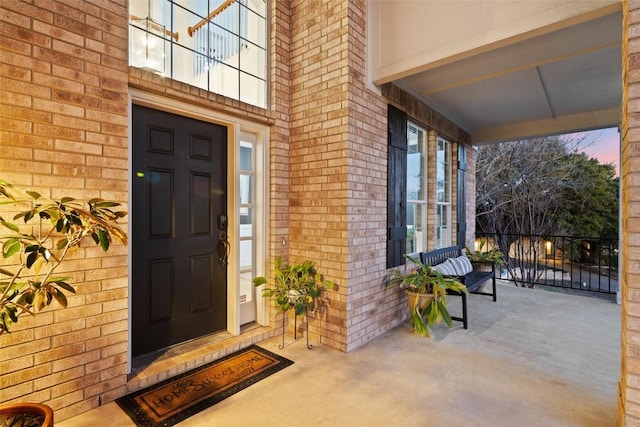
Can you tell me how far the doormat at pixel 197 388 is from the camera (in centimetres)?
187

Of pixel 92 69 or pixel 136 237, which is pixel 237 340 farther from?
pixel 92 69

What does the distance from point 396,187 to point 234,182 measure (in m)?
1.72

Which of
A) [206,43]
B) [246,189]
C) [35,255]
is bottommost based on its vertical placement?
[35,255]

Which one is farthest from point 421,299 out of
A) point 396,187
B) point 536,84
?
point 536,84

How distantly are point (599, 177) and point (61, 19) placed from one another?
12.2m

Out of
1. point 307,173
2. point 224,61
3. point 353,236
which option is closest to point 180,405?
point 353,236

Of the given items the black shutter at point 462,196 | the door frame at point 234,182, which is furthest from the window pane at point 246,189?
the black shutter at point 462,196

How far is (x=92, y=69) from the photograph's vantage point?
1.90 metres

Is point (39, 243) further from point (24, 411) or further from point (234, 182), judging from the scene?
point (234, 182)

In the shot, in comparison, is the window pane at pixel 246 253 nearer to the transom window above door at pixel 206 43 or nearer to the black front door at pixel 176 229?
the black front door at pixel 176 229

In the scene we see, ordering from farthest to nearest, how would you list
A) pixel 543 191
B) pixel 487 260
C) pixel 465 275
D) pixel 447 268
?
1. pixel 543 191
2. pixel 487 260
3. pixel 465 275
4. pixel 447 268

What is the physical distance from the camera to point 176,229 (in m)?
2.53

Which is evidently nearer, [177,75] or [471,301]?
[177,75]

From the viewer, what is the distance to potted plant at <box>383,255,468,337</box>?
9.82 ft
